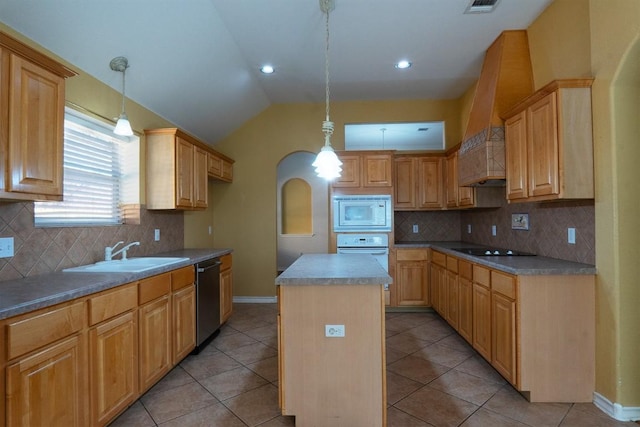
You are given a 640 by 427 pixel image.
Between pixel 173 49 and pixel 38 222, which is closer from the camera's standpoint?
pixel 38 222

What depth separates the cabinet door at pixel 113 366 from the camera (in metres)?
1.79

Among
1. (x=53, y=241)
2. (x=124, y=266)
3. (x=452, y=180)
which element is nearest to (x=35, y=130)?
(x=53, y=241)

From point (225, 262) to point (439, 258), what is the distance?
Result: 258 cm

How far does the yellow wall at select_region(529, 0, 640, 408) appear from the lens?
78.2 inches

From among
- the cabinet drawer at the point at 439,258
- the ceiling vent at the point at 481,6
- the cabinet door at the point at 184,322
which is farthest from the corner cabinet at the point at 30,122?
the cabinet drawer at the point at 439,258

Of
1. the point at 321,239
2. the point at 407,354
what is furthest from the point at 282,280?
the point at 321,239

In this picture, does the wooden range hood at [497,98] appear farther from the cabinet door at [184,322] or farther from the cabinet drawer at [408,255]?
the cabinet door at [184,322]

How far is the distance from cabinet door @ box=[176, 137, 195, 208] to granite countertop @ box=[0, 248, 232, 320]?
113cm

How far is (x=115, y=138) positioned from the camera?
2951 millimetres

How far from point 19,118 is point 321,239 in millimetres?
5929

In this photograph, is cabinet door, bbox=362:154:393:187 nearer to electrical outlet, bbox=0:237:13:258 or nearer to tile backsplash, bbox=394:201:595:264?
tile backsplash, bbox=394:201:595:264

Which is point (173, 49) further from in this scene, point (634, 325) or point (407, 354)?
point (634, 325)

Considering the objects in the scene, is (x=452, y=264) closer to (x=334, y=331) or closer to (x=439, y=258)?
(x=439, y=258)

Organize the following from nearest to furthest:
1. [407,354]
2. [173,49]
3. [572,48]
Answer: [572,48]
[173,49]
[407,354]
